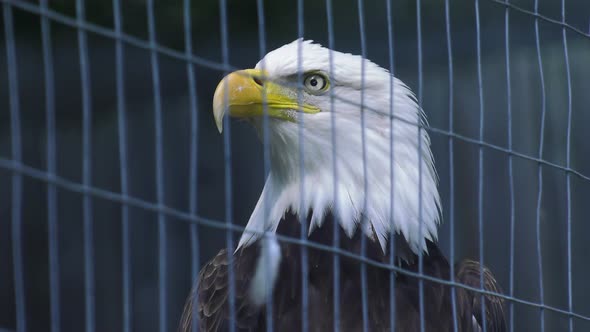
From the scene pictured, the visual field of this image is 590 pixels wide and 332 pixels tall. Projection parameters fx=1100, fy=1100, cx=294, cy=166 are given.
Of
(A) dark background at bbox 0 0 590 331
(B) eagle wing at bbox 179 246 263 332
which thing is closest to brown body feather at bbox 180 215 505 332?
(B) eagle wing at bbox 179 246 263 332

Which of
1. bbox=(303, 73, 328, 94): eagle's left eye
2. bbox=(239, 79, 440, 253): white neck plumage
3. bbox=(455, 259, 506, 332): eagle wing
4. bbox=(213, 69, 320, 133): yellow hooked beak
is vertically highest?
bbox=(303, 73, 328, 94): eagle's left eye

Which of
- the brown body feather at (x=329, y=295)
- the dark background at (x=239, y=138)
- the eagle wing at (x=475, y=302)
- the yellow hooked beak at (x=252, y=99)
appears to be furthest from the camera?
the dark background at (x=239, y=138)

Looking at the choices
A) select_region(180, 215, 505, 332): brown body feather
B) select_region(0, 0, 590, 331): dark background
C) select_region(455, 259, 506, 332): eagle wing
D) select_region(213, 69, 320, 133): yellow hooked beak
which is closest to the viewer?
select_region(213, 69, 320, 133): yellow hooked beak

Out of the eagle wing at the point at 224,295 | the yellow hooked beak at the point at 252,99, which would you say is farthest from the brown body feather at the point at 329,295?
the yellow hooked beak at the point at 252,99

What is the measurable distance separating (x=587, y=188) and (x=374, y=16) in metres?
1.53

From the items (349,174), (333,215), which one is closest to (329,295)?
(333,215)

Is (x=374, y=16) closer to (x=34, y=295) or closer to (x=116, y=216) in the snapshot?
(x=116, y=216)

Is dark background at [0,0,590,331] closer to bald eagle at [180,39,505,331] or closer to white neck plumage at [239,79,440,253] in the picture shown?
bald eagle at [180,39,505,331]

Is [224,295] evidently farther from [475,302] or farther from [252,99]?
[475,302]

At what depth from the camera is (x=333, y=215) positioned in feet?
12.8

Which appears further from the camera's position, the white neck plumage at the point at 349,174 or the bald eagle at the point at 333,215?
the white neck plumage at the point at 349,174

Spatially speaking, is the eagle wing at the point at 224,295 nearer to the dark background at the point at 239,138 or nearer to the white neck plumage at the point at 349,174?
the white neck plumage at the point at 349,174

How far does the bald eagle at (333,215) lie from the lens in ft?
12.2

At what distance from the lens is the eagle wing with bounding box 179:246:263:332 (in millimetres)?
3725
